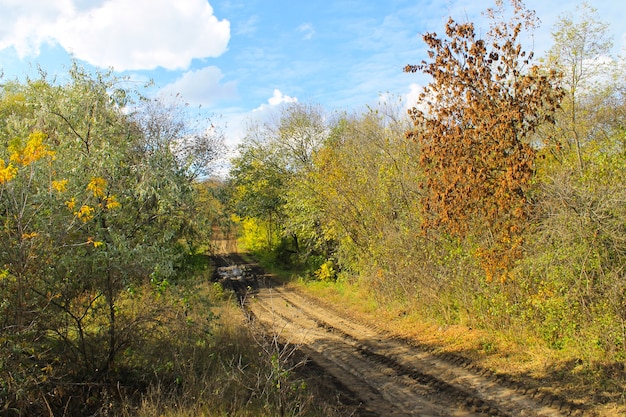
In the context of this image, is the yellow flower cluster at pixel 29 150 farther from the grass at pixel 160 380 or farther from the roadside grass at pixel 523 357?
the roadside grass at pixel 523 357

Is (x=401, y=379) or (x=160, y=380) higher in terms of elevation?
(x=160, y=380)

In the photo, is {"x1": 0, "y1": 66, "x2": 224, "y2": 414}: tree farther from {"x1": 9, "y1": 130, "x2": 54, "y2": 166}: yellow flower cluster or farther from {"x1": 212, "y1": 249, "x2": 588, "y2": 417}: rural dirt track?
{"x1": 212, "y1": 249, "x2": 588, "y2": 417}: rural dirt track

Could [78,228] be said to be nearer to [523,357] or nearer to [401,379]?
[401,379]

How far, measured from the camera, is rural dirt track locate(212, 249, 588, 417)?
6.91 m

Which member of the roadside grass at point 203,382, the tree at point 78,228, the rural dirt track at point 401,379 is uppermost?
the tree at point 78,228

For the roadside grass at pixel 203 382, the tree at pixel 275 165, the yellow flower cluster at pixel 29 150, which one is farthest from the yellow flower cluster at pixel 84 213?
the tree at pixel 275 165

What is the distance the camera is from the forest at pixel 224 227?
231 inches

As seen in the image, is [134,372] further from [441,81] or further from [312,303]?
[312,303]

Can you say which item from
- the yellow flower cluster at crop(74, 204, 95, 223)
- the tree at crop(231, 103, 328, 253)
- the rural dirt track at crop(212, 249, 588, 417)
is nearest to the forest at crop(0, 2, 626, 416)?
the yellow flower cluster at crop(74, 204, 95, 223)

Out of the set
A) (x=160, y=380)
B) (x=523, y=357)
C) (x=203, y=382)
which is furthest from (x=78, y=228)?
(x=523, y=357)

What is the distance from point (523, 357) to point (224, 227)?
24.3 ft

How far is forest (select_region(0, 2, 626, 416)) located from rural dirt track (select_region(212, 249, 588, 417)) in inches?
56.4

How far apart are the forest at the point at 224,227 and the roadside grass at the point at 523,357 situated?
0.42ft

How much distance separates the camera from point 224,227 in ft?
37.9
